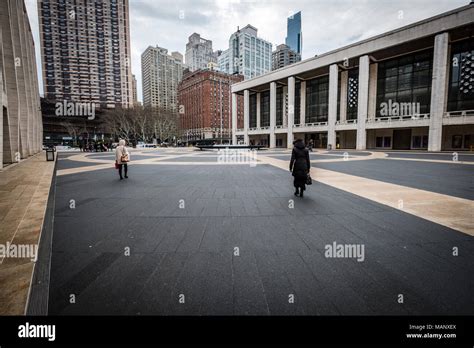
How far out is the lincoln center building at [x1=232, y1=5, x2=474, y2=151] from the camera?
32844mm

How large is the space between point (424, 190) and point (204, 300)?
8.74 m

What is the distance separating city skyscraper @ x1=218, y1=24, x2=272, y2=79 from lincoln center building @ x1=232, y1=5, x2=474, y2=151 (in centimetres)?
13559

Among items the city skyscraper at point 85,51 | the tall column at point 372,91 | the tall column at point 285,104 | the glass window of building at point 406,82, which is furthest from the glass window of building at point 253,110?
the city skyscraper at point 85,51

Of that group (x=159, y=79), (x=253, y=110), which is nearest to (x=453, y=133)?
(x=253, y=110)

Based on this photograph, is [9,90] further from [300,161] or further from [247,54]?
[247,54]

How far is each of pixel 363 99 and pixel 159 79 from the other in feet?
424

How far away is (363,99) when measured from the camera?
41031mm

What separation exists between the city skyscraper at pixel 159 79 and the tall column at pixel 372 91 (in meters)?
112

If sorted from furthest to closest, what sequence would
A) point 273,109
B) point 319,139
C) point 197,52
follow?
point 197,52 < point 273,109 < point 319,139

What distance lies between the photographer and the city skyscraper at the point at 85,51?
353ft

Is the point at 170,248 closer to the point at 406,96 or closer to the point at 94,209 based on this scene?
the point at 94,209

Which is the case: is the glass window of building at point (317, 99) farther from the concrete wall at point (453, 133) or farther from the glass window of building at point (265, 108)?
the concrete wall at point (453, 133)

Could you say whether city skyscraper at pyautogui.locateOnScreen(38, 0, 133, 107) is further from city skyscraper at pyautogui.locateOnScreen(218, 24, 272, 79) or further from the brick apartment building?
city skyscraper at pyautogui.locateOnScreen(218, 24, 272, 79)
